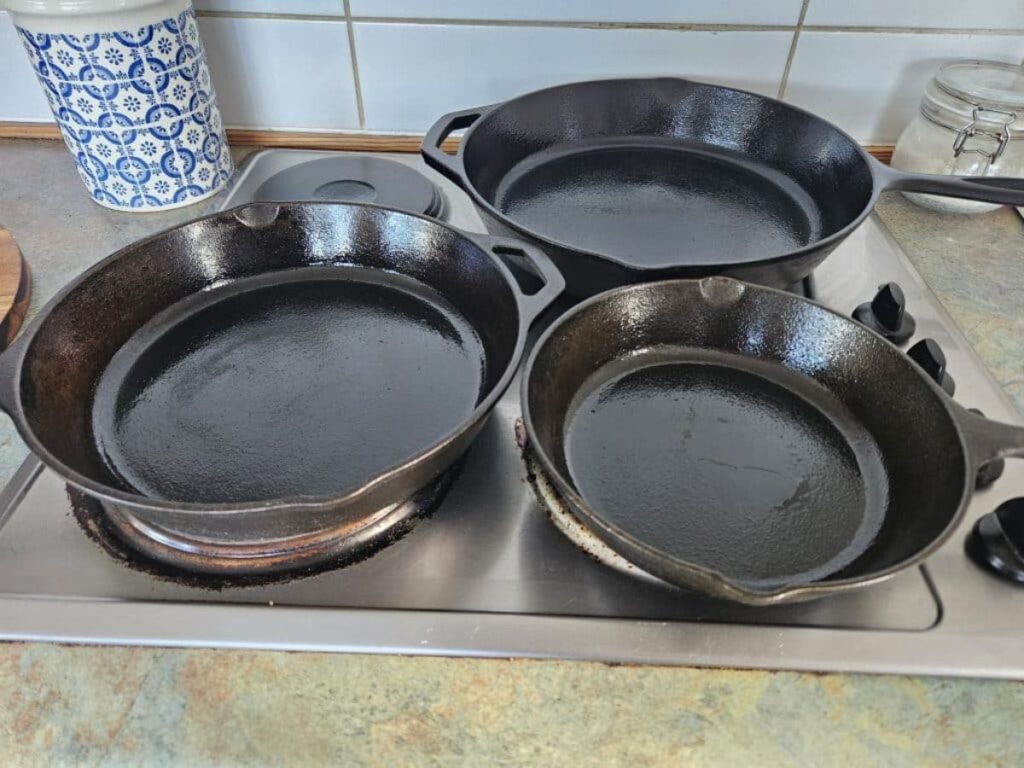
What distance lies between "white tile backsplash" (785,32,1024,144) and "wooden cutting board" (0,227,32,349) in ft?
2.64

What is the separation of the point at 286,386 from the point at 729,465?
324mm

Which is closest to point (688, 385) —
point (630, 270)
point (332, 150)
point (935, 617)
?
point (630, 270)

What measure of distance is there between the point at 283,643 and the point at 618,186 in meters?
0.54

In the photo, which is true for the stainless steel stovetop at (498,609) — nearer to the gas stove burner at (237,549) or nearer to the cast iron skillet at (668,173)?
the gas stove burner at (237,549)

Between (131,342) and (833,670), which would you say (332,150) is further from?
(833,670)

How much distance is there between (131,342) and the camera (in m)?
0.58

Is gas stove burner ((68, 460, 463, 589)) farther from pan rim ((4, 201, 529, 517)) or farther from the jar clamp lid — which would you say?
the jar clamp lid

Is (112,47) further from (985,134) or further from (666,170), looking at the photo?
(985,134)

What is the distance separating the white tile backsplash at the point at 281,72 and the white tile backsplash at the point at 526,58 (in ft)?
0.09

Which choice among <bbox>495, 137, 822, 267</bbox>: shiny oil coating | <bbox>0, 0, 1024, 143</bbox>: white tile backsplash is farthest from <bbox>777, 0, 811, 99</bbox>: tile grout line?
<bbox>495, 137, 822, 267</bbox>: shiny oil coating

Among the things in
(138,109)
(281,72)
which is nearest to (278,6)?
(281,72)

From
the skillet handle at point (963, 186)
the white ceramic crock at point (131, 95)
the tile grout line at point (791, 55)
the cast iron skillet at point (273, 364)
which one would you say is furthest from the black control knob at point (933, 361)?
the white ceramic crock at point (131, 95)

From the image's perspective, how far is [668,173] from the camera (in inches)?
30.1

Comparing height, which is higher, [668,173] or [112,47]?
[112,47]
